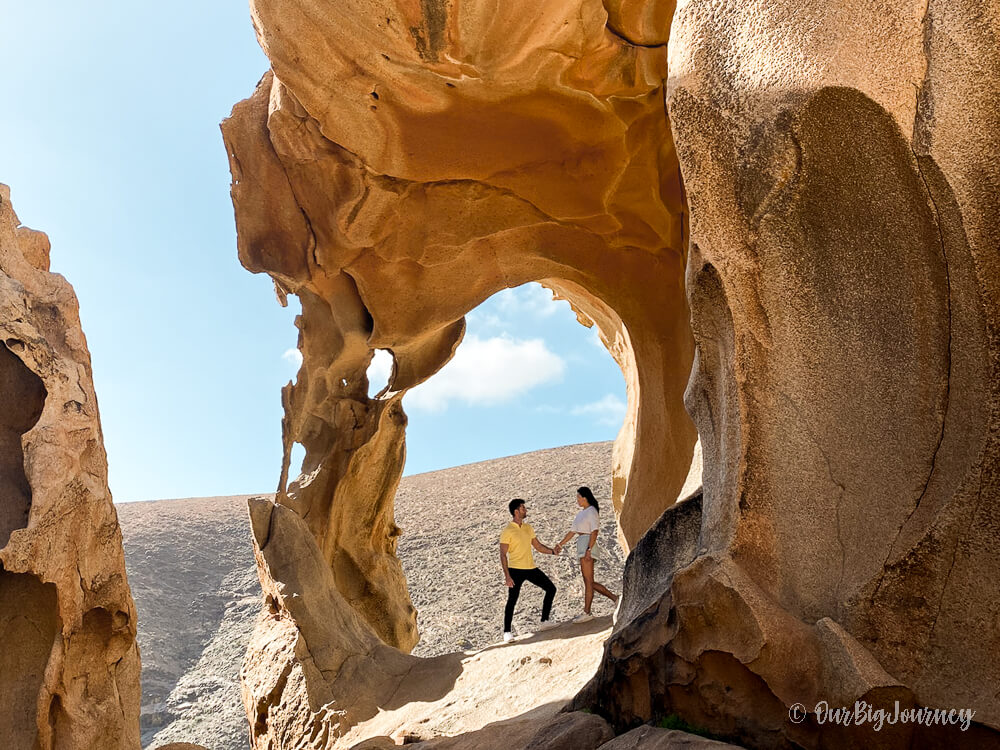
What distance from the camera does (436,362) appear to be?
773 cm

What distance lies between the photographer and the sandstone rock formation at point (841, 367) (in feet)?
7.75

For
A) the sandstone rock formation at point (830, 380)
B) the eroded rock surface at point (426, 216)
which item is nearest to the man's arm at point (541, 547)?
the eroded rock surface at point (426, 216)

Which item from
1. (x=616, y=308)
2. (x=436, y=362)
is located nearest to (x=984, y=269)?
(x=616, y=308)

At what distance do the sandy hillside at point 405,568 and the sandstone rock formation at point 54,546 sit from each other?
987cm

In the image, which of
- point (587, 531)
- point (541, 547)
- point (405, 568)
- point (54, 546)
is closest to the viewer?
point (54, 546)

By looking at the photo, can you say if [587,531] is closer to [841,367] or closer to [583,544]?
[583,544]

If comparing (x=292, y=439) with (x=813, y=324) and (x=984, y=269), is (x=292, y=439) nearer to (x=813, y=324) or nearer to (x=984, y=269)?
(x=813, y=324)

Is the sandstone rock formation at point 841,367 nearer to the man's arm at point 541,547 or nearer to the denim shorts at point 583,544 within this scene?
the denim shorts at point 583,544

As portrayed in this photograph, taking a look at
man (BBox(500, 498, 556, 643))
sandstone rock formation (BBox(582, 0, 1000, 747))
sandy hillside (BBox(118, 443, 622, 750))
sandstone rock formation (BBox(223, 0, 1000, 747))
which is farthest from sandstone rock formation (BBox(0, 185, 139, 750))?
sandy hillside (BBox(118, 443, 622, 750))

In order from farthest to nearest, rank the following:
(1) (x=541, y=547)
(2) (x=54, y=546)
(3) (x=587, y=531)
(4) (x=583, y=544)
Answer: (1) (x=541, y=547)
(4) (x=583, y=544)
(3) (x=587, y=531)
(2) (x=54, y=546)

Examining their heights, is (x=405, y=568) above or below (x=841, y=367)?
below

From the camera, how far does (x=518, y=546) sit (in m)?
6.21

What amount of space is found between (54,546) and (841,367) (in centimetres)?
319

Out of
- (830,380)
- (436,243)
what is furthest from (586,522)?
(830,380)
